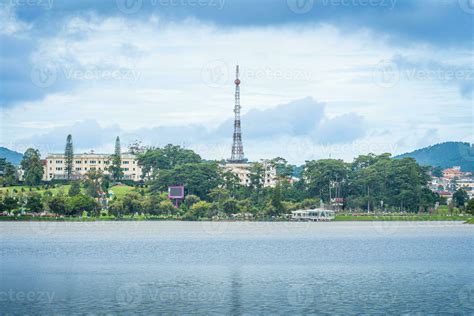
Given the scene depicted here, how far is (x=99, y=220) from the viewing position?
125 m

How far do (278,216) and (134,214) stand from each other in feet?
79.1

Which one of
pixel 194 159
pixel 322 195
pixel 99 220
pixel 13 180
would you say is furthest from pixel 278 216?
pixel 13 180

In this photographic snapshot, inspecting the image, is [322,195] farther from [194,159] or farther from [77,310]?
[77,310]

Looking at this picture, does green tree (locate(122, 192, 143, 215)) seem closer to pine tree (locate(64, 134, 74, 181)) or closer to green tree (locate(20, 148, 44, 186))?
green tree (locate(20, 148, 44, 186))

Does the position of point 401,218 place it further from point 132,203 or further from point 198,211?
point 132,203

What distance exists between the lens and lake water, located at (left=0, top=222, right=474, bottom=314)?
37.9 metres

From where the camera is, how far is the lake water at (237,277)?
37906 millimetres

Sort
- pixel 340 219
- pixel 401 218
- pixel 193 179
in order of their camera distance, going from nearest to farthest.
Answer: pixel 401 218 < pixel 340 219 < pixel 193 179

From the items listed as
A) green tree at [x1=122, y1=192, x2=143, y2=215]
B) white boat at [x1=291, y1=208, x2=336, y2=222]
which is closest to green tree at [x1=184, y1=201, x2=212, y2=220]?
green tree at [x1=122, y1=192, x2=143, y2=215]

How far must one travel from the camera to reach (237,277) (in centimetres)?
4828

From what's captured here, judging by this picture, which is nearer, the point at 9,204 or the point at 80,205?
the point at 9,204

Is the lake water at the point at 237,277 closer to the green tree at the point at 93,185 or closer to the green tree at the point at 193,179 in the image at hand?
the green tree at the point at 93,185

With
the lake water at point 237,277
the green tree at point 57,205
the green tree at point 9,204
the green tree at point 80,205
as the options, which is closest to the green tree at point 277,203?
the green tree at point 80,205

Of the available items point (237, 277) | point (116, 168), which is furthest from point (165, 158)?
point (237, 277)
